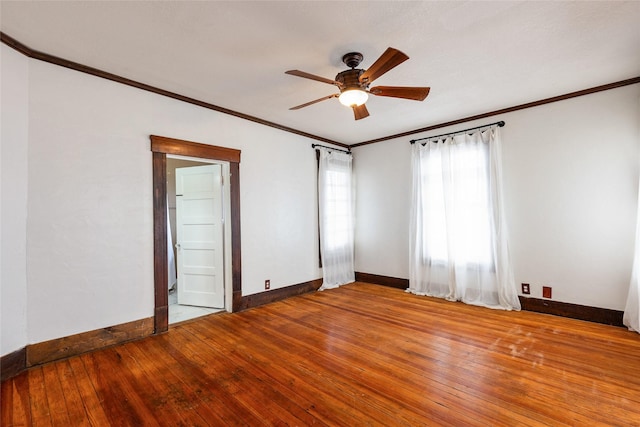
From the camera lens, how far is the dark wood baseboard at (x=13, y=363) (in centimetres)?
220

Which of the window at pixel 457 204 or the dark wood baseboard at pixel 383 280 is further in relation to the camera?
the dark wood baseboard at pixel 383 280

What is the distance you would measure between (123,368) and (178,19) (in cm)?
277

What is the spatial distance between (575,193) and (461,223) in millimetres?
1305

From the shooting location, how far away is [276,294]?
14.3 ft

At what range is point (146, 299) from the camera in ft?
10.1

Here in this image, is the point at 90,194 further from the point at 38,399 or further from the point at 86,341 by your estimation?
the point at 38,399

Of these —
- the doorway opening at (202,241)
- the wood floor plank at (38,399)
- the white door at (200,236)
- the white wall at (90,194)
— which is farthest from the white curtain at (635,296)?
the wood floor plank at (38,399)

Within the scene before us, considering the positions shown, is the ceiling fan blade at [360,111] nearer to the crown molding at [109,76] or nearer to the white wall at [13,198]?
the crown molding at [109,76]

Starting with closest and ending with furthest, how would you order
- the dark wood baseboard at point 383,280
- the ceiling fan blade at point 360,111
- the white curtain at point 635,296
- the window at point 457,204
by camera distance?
the ceiling fan blade at point 360,111
the white curtain at point 635,296
the window at point 457,204
the dark wood baseboard at point 383,280

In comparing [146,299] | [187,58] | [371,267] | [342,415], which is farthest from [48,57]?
[371,267]

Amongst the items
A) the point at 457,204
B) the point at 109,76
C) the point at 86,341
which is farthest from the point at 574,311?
the point at 109,76

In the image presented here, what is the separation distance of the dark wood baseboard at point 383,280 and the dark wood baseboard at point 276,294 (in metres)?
0.95

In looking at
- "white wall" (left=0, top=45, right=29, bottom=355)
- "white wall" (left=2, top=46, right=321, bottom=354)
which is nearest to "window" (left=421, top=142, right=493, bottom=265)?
"white wall" (left=2, top=46, right=321, bottom=354)

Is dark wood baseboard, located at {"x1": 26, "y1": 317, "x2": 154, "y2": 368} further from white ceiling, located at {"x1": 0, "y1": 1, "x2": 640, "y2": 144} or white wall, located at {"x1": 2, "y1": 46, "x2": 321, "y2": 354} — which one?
white ceiling, located at {"x1": 0, "y1": 1, "x2": 640, "y2": 144}
